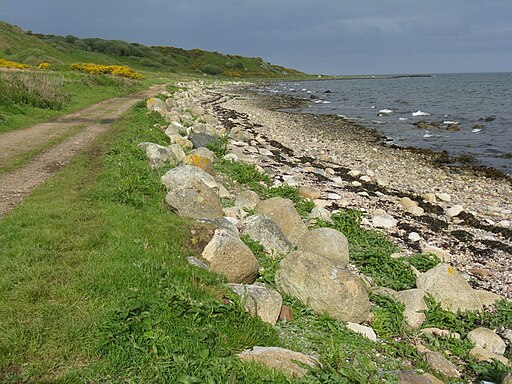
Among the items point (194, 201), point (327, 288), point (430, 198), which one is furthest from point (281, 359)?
point (430, 198)

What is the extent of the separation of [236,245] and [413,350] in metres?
3.30

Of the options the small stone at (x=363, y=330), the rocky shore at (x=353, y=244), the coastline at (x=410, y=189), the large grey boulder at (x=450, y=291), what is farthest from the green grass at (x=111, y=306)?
the coastline at (x=410, y=189)

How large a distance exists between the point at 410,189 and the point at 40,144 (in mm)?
14386

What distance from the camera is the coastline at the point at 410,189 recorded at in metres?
10.6

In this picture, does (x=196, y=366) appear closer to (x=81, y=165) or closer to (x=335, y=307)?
(x=335, y=307)

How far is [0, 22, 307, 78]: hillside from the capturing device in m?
61.9

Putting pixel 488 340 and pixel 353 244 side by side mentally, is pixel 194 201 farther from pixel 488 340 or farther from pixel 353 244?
pixel 488 340

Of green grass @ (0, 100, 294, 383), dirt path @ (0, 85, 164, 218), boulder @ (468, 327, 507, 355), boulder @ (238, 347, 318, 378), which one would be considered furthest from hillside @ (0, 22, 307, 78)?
boulder @ (468, 327, 507, 355)

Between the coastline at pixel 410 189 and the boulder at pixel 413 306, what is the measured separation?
2.35 m

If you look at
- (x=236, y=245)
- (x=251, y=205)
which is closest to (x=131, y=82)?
(x=251, y=205)

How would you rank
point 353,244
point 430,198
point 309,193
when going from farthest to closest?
point 430,198 → point 309,193 → point 353,244

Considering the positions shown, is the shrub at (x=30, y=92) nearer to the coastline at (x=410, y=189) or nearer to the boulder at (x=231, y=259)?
the coastline at (x=410, y=189)

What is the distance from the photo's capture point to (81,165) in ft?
39.9

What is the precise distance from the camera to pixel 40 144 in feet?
48.7
